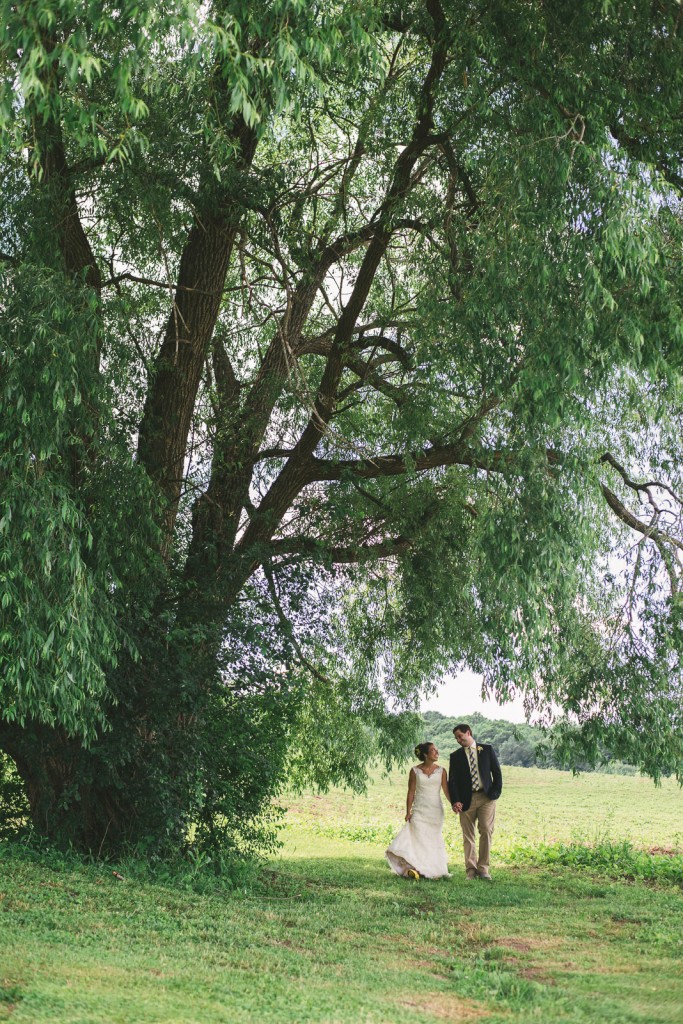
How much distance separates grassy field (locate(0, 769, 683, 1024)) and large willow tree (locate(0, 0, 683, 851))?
1.45m

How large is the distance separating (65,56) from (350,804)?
19.6 metres

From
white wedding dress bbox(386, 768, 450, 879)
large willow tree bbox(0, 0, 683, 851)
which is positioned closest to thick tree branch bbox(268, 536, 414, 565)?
large willow tree bbox(0, 0, 683, 851)

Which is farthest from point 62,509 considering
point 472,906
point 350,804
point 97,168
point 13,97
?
point 350,804

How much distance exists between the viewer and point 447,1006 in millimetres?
5871

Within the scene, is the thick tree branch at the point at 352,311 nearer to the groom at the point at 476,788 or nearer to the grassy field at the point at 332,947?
the groom at the point at 476,788

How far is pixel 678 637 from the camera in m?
9.94

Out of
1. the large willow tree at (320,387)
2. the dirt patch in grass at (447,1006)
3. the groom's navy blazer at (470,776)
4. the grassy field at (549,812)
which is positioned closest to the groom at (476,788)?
the groom's navy blazer at (470,776)

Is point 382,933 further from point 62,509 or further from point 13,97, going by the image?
point 13,97

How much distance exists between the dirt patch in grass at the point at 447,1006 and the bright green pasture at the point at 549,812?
28.0 ft

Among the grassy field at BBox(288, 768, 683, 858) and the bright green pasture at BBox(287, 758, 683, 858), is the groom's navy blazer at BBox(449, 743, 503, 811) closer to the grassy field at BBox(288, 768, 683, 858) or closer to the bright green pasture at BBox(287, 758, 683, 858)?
the grassy field at BBox(288, 768, 683, 858)

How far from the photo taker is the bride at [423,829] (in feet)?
38.2

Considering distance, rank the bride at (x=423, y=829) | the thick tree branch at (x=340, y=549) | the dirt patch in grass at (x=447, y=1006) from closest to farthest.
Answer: the dirt patch in grass at (x=447, y=1006) < the thick tree branch at (x=340, y=549) < the bride at (x=423, y=829)

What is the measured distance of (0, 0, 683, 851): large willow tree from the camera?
271 inches

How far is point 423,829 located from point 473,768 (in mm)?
1003
